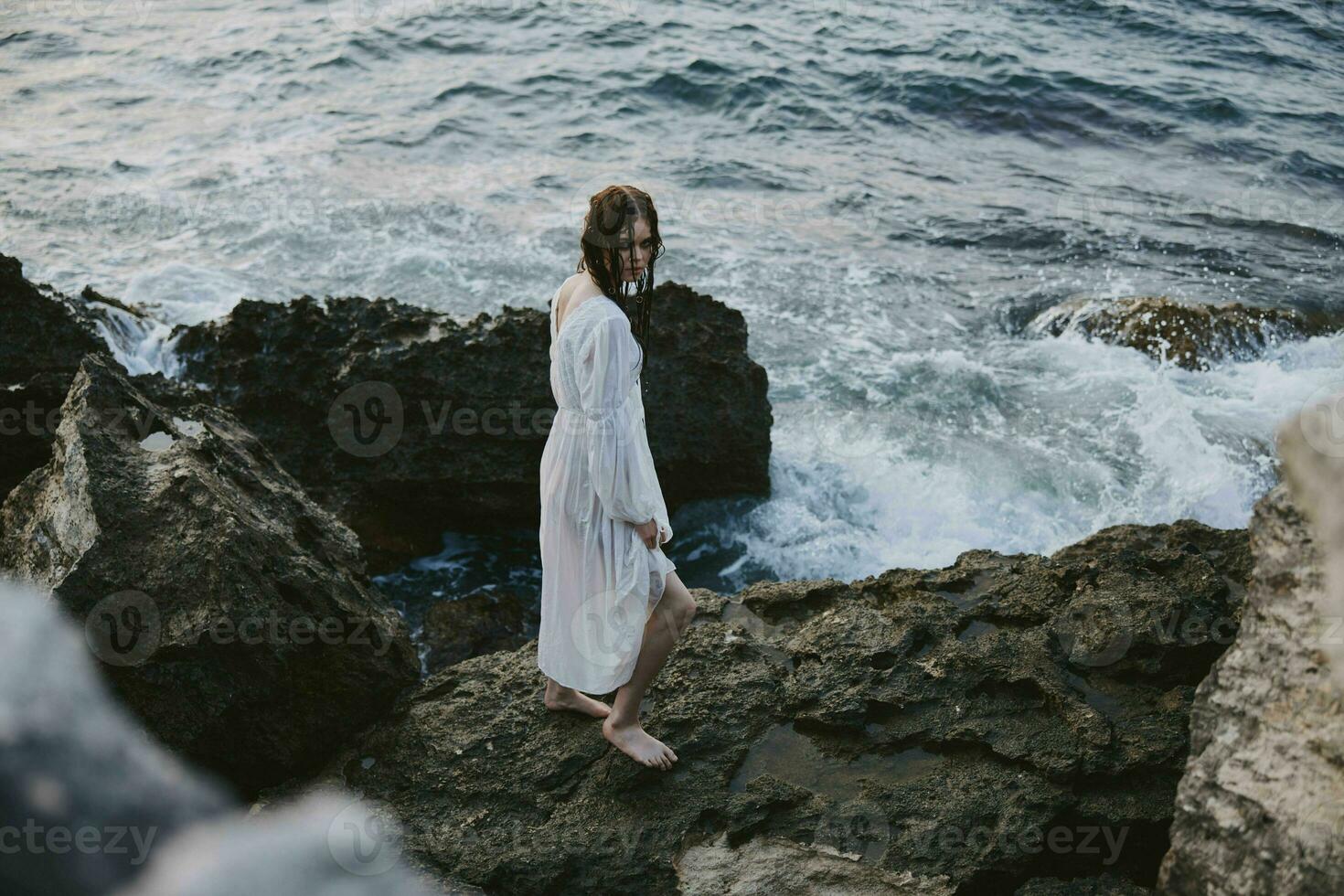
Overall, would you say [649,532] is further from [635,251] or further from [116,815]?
[116,815]

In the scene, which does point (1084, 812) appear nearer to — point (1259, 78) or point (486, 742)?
point (486, 742)

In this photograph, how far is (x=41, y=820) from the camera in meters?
3.29

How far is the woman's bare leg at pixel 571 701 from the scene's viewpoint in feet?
13.6

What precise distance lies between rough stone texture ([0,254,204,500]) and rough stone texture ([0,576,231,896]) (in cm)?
169

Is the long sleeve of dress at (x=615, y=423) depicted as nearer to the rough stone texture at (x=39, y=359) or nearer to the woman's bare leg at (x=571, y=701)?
the woman's bare leg at (x=571, y=701)

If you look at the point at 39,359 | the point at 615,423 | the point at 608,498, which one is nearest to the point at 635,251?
the point at 615,423

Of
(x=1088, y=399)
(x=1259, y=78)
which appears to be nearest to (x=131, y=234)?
(x=1088, y=399)

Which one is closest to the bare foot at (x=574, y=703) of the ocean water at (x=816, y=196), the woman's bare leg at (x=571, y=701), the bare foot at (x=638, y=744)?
the woman's bare leg at (x=571, y=701)

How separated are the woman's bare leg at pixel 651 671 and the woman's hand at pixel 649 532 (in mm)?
155

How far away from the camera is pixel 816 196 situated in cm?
1324

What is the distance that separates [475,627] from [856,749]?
8.82 feet

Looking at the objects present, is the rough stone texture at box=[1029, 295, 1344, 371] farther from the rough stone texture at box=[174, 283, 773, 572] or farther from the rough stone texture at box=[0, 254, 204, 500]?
the rough stone texture at box=[0, 254, 204, 500]

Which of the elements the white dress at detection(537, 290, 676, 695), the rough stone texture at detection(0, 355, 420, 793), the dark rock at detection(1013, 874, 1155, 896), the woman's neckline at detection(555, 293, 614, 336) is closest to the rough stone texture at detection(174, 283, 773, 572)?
the rough stone texture at detection(0, 355, 420, 793)

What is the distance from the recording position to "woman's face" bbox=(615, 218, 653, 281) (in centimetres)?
356
